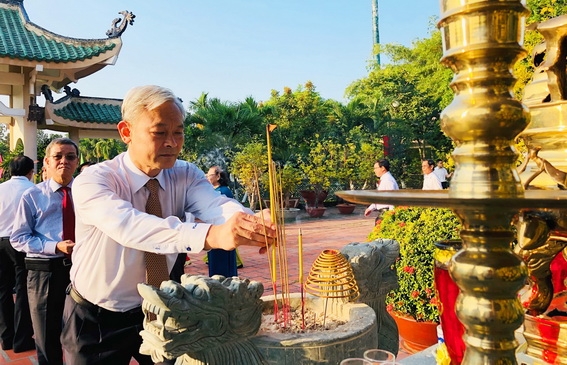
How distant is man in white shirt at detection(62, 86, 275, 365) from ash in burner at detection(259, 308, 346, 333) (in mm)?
430

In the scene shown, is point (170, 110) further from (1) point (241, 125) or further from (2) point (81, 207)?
(1) point (241, 125)

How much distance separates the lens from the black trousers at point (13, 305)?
144 inches

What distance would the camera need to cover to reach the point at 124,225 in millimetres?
1442

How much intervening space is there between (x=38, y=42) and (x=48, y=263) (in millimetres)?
8372

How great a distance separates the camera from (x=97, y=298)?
1.70m

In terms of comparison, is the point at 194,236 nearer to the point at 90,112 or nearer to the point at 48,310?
the point at 48,310

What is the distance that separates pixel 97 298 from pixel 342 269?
93 centimetres

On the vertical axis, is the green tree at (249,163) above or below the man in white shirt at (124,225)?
above

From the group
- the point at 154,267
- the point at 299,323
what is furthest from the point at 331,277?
the point at 154,267

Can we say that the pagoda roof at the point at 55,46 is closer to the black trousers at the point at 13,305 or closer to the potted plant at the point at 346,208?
the black trousers at the point at 13,305

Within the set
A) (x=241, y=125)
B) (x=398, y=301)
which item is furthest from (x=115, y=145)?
(x=398, y=301)

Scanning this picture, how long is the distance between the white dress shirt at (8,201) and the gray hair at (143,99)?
8.67 ft

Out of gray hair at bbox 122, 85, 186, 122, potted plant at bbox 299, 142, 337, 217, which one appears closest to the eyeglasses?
gray hair at bbox 122, 85, 186, 122

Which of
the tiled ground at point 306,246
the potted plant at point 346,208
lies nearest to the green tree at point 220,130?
the tiled ground at point 306,246
